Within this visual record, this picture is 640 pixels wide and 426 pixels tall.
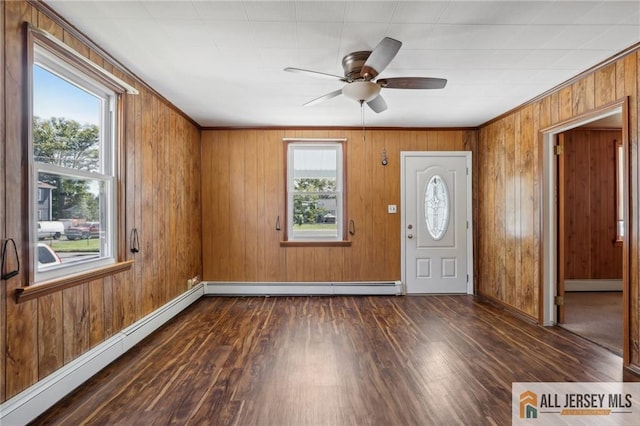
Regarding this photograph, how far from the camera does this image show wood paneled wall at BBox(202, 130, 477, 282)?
187 inches

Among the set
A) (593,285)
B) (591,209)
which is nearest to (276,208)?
(591,209)

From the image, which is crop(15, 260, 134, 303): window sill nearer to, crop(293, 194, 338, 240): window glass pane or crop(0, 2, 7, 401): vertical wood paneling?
crop(0, 2, 7, 401): vertical wood paneling

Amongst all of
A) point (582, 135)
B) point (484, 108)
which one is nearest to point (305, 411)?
point (484, 108)

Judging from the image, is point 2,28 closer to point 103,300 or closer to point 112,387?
point 103,300

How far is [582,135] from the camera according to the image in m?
5.02

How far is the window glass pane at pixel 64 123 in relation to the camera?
6.65 feet

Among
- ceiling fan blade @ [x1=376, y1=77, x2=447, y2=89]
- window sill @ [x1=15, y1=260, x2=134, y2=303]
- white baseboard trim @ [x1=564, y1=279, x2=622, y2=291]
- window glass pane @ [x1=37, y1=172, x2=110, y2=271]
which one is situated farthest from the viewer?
white baseboard trim @ [x1=564, y1=279, x2=622, y2=291]

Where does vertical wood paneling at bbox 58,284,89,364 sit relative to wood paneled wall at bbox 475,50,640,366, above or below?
below

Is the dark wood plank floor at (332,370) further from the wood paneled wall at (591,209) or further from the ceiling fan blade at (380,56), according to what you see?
the wood paneled wall at (591,209)

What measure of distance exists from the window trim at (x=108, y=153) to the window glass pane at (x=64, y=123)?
0.11 meters

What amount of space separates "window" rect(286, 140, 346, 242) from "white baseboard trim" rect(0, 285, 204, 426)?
2199mm

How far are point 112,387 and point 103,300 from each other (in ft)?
2.21

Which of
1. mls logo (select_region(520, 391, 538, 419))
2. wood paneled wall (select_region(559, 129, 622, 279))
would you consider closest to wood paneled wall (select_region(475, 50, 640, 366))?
mls logo (select_region(520, 391, 538, 419))

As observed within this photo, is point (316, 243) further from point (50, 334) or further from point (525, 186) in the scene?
point (50, 334)
